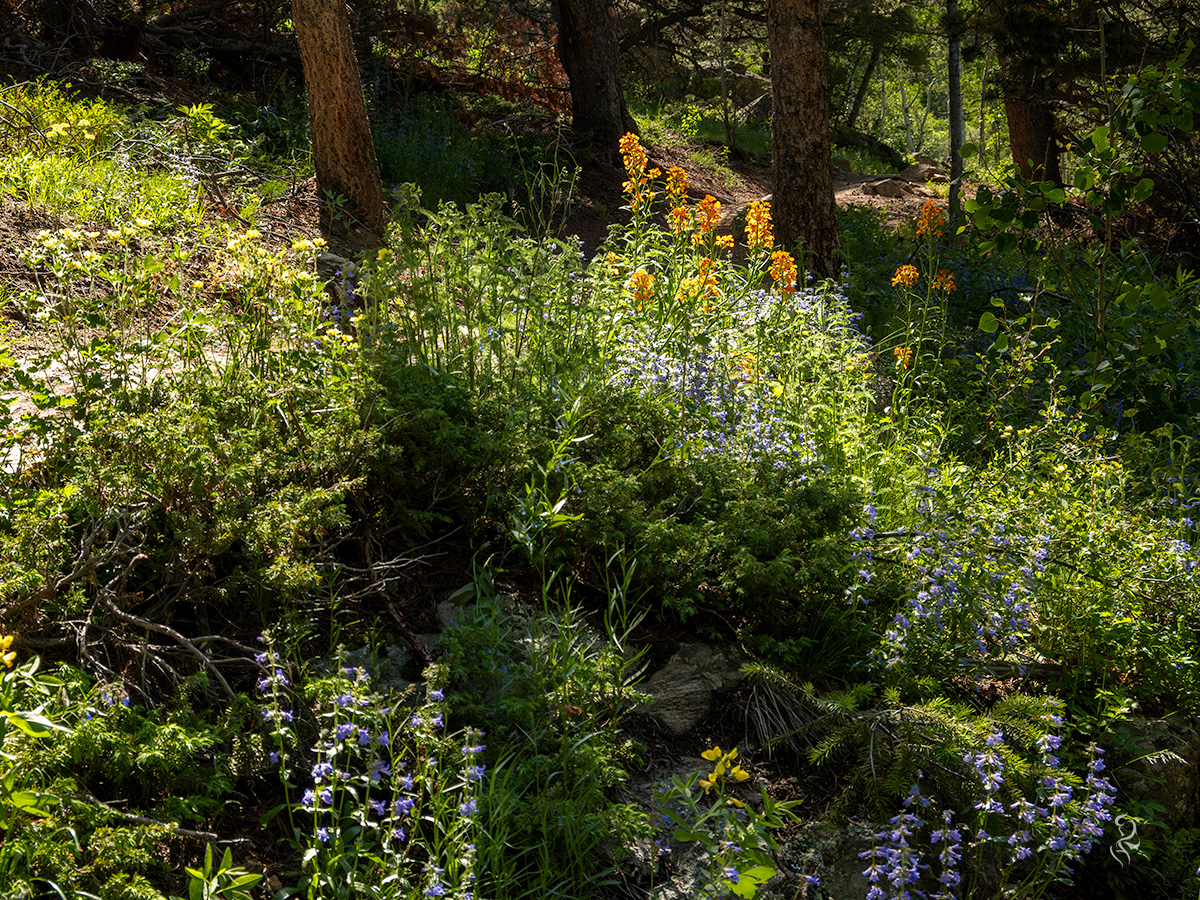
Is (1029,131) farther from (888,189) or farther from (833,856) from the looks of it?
(833,856)

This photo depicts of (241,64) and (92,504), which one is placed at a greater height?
(241,64)

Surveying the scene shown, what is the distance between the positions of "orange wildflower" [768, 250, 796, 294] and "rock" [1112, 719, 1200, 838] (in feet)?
8.14

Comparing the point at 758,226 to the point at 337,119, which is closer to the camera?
the point at 758,226

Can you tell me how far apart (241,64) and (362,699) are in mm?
9646

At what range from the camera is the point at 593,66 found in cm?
1075

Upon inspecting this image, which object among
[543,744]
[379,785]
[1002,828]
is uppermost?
[379,785]

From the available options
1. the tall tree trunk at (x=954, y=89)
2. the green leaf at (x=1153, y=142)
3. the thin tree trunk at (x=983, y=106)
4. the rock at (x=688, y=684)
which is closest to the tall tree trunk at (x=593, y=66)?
the tall tree trunk at (x=954, y=89)

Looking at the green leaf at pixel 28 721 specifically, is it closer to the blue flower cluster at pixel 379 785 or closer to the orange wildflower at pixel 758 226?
the blue flower cluster at pixel 379 785

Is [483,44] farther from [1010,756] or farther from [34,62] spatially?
[1010,756]

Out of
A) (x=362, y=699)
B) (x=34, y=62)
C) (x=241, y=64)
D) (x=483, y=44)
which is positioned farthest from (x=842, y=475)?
(x=483, y=44)

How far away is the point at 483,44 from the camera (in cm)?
1305

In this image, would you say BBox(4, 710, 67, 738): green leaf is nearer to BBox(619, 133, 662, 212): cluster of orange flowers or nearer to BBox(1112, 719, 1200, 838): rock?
BBox(1112, 719, 1200, 838): rock

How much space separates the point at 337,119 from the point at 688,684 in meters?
5.13

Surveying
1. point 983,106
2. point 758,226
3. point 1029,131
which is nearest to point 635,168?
point 758,226
